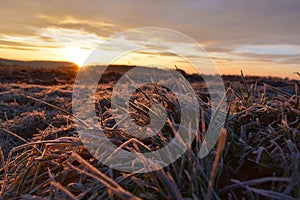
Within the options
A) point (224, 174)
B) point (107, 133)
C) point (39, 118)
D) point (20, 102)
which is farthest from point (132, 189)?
point (20, 102)

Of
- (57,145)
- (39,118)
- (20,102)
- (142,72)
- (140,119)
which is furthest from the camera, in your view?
(142,72)

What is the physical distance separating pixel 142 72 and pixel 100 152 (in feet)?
41.8

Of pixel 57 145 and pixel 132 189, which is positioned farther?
pixel 57 145

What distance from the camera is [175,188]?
123 centimetres

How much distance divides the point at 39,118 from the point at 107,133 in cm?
317

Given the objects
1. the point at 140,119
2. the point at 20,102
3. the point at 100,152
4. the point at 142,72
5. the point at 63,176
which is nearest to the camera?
the point at 63,176

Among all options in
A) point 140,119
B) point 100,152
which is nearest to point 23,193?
point 100,152

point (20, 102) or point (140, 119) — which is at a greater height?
point (140, 119)

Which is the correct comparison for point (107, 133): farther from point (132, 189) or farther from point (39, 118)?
point (39, 118)

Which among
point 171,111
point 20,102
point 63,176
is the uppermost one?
point 171,111

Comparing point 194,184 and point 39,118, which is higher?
point 194,184

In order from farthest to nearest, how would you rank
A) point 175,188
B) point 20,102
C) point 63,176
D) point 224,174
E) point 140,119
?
point 20,102
point 140,119
point 63,176
point 224,174
point 175,188

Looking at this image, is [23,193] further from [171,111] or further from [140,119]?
[171,111]

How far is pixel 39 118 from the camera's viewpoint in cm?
480
